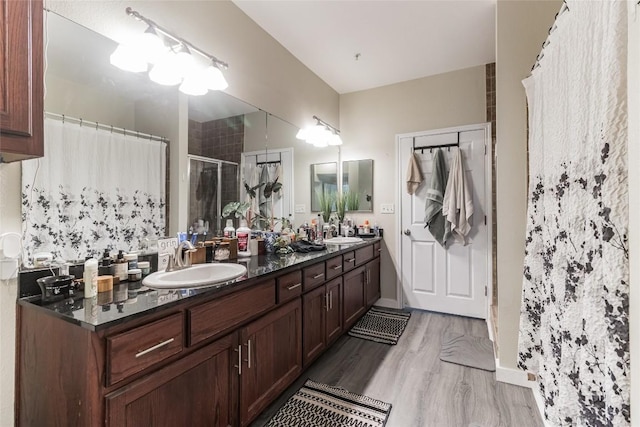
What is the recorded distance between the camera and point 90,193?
1393 mm

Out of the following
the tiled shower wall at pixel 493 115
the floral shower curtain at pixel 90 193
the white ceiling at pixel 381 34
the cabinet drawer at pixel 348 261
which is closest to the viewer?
the floral shower curtain at pixel 90 193

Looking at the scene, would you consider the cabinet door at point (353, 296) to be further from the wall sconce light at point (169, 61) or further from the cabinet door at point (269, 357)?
the wall sconce light at point (169, 61)

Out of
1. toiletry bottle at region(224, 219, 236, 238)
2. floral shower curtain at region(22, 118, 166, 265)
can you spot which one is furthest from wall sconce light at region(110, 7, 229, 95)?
toiletry bottle at region(224, 219, 236, 238)

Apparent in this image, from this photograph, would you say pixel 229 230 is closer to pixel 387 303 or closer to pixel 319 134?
pixel 319 134

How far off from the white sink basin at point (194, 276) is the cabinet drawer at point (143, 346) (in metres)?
0.17

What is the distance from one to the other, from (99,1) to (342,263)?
214 cm

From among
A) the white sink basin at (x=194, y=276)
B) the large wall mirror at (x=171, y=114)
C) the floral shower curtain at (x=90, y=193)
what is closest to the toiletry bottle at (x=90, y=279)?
the white sink basin at (x=194, y=276)

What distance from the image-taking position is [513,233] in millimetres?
1966

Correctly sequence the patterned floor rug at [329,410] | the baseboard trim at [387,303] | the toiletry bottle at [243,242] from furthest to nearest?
the baseboard trim at [387,303] → the toiletry bottle at [243,242] → the patterned floor rug at [329,410]

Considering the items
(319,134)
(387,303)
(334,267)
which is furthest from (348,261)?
(319,134)

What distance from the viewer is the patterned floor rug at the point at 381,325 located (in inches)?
104

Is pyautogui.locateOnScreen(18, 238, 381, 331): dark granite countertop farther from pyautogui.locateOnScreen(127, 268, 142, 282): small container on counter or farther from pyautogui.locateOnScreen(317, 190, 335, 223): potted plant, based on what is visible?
pyautogui.locateOnScreen(317, 190, 335, 223): potted plant

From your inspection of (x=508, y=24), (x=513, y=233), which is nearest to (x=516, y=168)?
(x=513, y=233)

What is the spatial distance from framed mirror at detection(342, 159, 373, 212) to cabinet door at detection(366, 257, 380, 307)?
68cm
